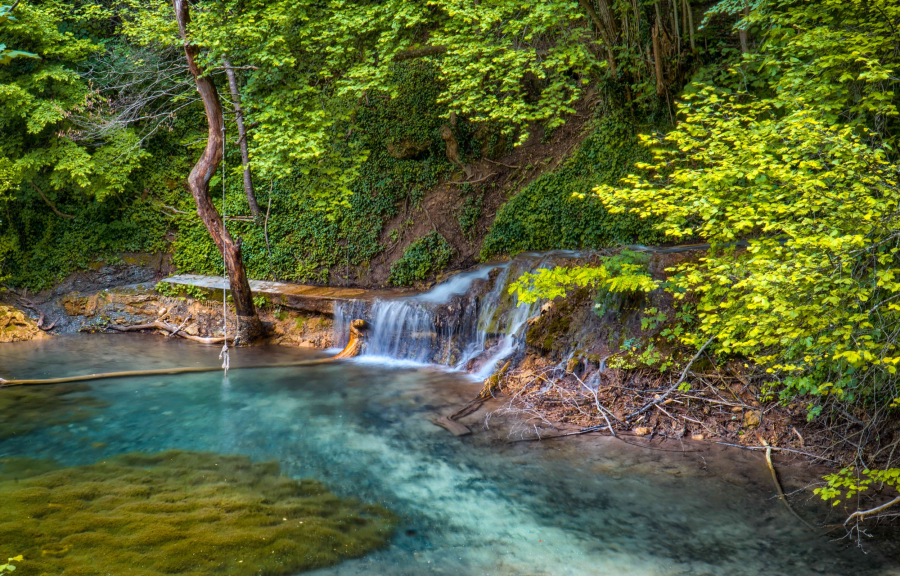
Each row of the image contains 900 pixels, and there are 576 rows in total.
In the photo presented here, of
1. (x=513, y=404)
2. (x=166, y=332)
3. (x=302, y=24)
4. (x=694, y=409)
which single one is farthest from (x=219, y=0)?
(x=694, y=409)

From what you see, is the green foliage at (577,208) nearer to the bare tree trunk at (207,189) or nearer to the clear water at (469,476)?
the clear water at (469,476)

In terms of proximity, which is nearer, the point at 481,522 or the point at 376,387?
the point at 481,522

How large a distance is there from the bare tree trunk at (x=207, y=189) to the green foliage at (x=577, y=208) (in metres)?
5.27

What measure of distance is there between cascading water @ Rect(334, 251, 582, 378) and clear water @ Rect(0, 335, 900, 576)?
88cm

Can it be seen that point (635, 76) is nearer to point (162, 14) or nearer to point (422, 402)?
point (422, 402)

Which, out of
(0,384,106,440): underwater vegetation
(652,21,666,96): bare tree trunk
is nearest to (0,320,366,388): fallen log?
(0,384,106,440): underwater vegetation

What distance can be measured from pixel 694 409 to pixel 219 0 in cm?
1003

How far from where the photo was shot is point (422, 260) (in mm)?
13750

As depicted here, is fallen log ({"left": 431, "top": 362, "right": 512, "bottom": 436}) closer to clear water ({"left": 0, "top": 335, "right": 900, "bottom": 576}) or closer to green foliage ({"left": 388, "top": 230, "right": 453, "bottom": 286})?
clear water ({"left": 0, "top": 335, "right": 900, "bottom": 576})

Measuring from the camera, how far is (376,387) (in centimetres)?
942

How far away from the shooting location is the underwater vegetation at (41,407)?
7785 mm

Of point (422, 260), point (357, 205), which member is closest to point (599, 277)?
point (422, 260)

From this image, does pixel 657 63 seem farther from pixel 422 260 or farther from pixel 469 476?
pixel 469 476

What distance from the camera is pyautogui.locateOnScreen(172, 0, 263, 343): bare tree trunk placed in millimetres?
10531
